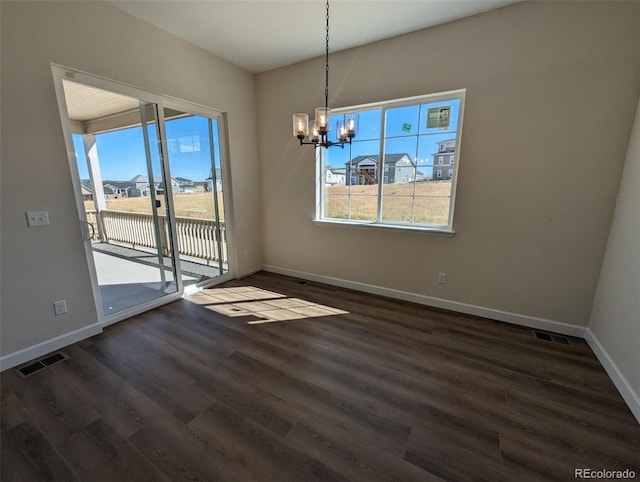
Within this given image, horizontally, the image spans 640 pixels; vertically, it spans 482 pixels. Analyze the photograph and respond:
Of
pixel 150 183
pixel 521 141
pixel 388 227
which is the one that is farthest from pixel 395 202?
pixel 150 183

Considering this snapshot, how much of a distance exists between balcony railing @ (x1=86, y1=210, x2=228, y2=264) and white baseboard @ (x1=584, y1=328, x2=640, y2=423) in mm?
4242

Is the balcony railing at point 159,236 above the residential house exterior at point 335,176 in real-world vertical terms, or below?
below

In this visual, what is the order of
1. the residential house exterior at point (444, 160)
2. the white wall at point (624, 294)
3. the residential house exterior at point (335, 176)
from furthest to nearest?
the residential house exterior at point (335, 176)
the residential house exterior at point (444, 160)
the white wall at point (624, 294)

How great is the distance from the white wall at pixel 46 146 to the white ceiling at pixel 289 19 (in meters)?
0.33

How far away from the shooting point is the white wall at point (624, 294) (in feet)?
5.91

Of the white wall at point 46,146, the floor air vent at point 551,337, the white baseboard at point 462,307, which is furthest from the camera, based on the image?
the white baseboard at point 462,307

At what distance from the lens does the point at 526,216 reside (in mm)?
2533

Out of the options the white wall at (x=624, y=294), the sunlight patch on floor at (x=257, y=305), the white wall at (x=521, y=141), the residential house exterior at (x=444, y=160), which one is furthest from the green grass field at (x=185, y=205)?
the white wall at (x=624, y=294)

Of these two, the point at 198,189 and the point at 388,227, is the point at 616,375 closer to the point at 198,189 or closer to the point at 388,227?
the point at 388,227

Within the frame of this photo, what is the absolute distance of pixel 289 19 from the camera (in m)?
2.57

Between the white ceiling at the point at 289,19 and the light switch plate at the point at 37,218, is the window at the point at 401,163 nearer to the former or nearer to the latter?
the white ceiling at the point at 289,19

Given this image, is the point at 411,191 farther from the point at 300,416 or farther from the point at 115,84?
the point at 115,84

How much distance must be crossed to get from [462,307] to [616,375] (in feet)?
3.99

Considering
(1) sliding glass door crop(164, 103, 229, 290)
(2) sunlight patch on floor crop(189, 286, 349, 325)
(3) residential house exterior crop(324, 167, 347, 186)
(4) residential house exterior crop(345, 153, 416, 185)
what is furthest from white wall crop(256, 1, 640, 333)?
(1) sliding glass door crop(164, 103, 229, 290)
